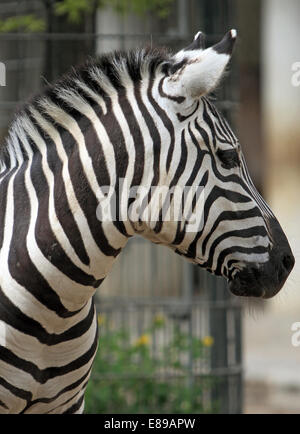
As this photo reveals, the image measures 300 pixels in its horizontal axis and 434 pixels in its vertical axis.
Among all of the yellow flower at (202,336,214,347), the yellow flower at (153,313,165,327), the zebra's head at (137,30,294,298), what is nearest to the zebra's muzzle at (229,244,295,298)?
the zebra's head at (137,30,294,298)

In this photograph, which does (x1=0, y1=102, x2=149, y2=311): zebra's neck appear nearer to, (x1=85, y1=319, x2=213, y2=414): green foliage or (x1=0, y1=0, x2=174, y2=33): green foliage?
(x1=85, y1=319, x2=213, y2=414): green foliage

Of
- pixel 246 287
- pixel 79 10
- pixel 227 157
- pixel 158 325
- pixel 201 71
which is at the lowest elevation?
pixel 158 325

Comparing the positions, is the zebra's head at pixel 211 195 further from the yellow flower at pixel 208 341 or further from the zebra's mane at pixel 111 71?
the yellow flower at pixel 208 341

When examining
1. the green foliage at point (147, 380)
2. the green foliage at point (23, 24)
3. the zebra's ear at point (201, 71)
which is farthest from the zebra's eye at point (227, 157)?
the green foliage at point (23, 24)

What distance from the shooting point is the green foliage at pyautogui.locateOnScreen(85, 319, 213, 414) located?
6832 mm

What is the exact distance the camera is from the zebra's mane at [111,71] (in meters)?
3.59

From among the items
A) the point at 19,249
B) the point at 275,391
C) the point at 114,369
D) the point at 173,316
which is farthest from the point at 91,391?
the point at 19,249

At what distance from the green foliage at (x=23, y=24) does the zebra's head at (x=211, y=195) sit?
3.82 metres

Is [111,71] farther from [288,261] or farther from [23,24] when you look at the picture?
[23,24]

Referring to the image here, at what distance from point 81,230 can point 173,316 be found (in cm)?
386

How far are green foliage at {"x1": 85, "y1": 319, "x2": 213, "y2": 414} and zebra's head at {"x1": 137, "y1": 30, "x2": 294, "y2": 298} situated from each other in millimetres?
3467

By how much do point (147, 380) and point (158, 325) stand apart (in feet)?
1.49

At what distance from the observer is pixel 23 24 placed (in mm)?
7164

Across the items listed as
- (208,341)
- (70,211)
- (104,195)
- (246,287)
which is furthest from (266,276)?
(208,341)
